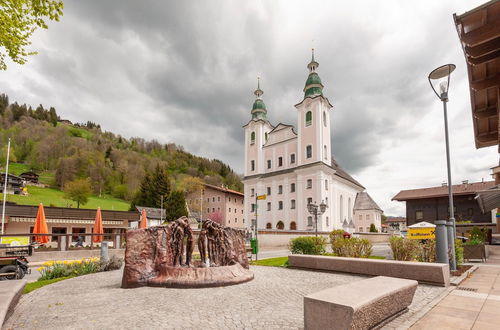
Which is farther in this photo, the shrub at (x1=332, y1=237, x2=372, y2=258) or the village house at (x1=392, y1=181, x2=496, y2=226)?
the village house at (x1=392, y1=181, x2=496, y2=226)

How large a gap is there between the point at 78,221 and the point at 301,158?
33915mm

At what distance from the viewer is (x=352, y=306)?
360 cm

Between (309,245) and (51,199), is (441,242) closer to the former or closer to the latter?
(309,245)

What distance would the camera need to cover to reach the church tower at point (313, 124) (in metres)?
48.3

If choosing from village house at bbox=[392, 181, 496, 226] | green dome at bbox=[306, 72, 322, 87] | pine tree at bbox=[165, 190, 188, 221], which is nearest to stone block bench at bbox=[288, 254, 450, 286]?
village house at bbox=[392, 181, 496, 226]

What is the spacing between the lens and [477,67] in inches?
237

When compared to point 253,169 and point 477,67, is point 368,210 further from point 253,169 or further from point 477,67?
point 477,67

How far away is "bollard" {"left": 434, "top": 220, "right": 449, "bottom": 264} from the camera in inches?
346

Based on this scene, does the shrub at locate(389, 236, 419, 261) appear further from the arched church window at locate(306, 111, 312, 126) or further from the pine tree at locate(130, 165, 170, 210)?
the pine tree at locate(130, 165, 170, 210)

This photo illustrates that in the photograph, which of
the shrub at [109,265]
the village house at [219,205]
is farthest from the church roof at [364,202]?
the shrub at [109,265]

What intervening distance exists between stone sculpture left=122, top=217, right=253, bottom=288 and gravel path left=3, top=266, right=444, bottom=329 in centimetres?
34

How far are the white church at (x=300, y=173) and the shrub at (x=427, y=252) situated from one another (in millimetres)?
32949

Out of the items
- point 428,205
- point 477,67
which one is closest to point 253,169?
point 428,205

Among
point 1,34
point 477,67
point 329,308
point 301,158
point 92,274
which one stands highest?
point 301,158
